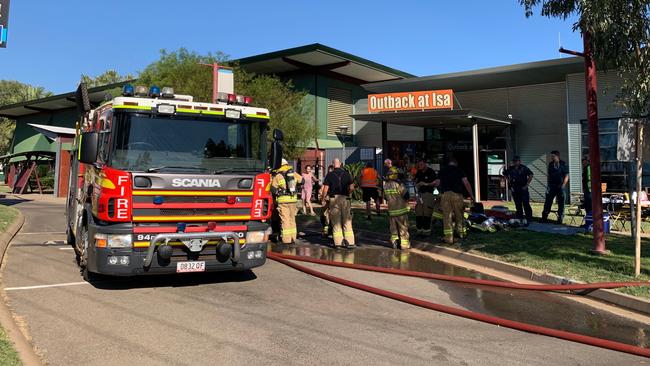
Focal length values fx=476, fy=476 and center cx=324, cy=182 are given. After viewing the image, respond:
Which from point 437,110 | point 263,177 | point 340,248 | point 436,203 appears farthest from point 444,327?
point 437,110

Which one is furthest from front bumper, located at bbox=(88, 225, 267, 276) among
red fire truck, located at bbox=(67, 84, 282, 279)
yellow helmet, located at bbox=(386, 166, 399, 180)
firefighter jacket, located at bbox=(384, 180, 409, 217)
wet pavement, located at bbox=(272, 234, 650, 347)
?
yellow helmet, located at bbox=(386, 166, 399, 180)

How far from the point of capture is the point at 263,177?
21.5ft

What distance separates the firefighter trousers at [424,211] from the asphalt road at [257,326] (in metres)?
3.78

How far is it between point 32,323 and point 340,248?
5.98 m

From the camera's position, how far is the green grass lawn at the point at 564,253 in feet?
23.4

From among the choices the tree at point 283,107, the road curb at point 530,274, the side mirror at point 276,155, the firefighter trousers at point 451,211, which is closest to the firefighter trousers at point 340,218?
the road curb at point 530,274

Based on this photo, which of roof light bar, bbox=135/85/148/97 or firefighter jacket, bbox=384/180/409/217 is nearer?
roof light bar, bbox=135/85/148/97

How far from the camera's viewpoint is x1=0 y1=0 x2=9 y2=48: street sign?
12.6 metres

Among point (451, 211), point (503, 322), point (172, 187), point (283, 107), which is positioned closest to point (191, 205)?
point (172, 187)

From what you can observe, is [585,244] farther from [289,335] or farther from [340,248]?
[289,335]

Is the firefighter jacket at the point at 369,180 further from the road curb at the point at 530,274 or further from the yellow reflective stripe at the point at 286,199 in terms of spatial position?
the yellow reflective stripe at the point at 286,199

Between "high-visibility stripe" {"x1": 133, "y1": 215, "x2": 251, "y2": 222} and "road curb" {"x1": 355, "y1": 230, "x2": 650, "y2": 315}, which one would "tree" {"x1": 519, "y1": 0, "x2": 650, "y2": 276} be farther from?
"high-visibility stripe" {"x1": 133, "y1": 215, "x2": 251, "y2": 222}

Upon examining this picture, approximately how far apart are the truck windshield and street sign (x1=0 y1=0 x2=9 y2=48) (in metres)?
9.52

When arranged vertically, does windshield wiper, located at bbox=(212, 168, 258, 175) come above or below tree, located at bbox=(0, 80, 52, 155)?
below
